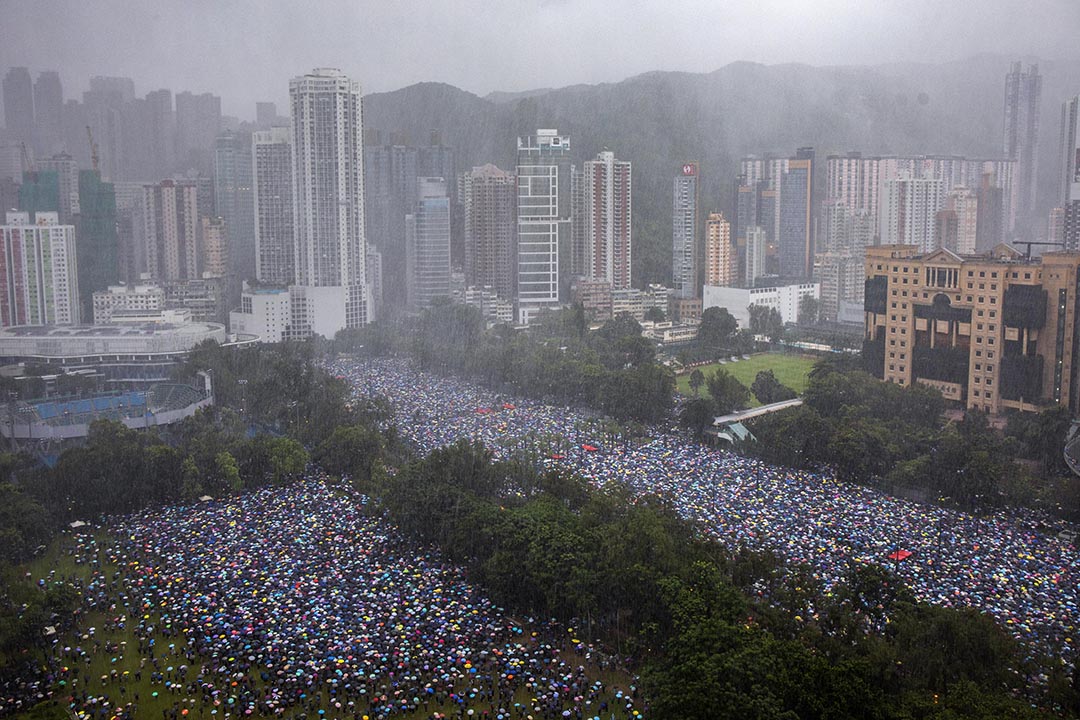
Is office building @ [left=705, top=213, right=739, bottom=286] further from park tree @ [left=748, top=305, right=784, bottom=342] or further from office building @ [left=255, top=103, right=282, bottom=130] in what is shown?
office building @ [left=255, top=103, right=282, bottom=130]

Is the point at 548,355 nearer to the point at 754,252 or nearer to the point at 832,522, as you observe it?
the point at 832,522

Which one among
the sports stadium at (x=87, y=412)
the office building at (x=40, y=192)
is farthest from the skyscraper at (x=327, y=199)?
the sports stadium at (x=87, y=412)

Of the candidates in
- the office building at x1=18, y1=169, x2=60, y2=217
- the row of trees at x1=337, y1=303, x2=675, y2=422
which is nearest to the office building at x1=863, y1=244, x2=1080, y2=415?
the row of trees at x1=337, y1=303, x2=675, y2=422

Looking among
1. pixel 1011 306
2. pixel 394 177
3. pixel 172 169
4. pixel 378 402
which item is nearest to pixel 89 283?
pixel 172 169

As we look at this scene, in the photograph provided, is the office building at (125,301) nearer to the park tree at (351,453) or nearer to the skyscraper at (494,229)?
the skyscraper at (494,229)

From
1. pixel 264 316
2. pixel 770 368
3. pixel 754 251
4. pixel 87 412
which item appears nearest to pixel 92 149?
pixel 264 316

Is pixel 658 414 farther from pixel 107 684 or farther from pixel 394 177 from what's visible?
pixel 394 177
